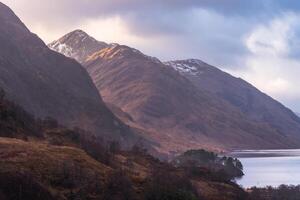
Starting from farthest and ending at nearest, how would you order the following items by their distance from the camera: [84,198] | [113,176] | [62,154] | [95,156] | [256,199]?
[256,199] → [95,156] → [62,154] → [113,176] → [84,198]

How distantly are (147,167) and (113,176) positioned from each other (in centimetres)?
3083

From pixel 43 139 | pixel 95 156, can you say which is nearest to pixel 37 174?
pixel 95 156

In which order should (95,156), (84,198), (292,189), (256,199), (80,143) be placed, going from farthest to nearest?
(292,189), (80,143), (256,199), (95,156), (84,198)

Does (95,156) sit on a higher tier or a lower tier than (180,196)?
higher

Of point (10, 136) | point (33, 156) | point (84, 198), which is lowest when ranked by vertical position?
point (84, 198)

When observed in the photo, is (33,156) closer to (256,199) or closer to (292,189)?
(256,199)

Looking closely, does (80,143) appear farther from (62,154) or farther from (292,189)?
(292,189)

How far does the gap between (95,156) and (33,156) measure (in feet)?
57.1

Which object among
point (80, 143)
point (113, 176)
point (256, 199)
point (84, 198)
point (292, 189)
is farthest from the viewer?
point (292, 189)

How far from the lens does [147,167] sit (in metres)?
84.8

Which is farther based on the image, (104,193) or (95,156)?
(95,156)

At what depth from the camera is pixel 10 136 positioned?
241 feet

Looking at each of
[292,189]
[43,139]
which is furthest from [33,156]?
[292,189]

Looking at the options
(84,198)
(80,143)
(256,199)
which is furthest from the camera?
(80,143)
